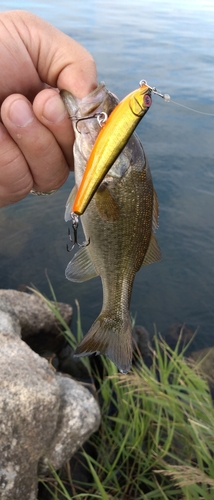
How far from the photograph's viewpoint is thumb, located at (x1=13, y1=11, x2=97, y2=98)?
2.10 m

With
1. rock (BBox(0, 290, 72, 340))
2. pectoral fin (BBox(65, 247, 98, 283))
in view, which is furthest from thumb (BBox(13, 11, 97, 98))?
rock (BBox(0, 290, 72, 340))

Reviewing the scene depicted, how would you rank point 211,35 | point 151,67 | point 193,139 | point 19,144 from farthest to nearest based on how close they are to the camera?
point 211,35 < point 151,67 < point 193,139 < point 19,144

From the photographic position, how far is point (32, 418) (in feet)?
9.98

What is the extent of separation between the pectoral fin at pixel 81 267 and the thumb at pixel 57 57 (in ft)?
2.96

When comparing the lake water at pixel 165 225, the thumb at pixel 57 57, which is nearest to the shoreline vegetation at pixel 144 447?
the thumb at pixel 57 57

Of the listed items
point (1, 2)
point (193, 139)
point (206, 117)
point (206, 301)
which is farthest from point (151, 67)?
point (1, 2)

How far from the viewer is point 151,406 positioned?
3.65 metres

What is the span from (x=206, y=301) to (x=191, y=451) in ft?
12.7

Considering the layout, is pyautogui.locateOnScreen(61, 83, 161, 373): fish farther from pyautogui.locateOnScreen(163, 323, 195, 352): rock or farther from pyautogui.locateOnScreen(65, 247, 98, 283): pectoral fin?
pyautogui.locateOnScreen(163, 323, 195, 352): rock

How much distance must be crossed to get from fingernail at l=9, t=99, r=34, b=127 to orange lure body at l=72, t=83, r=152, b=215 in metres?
0.73

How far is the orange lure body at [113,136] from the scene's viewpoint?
1.40 m

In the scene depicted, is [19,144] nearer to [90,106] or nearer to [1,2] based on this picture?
[90,106]

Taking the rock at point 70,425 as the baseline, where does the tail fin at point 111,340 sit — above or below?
above

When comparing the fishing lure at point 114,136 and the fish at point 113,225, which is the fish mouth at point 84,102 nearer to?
the fish at point 113,225
